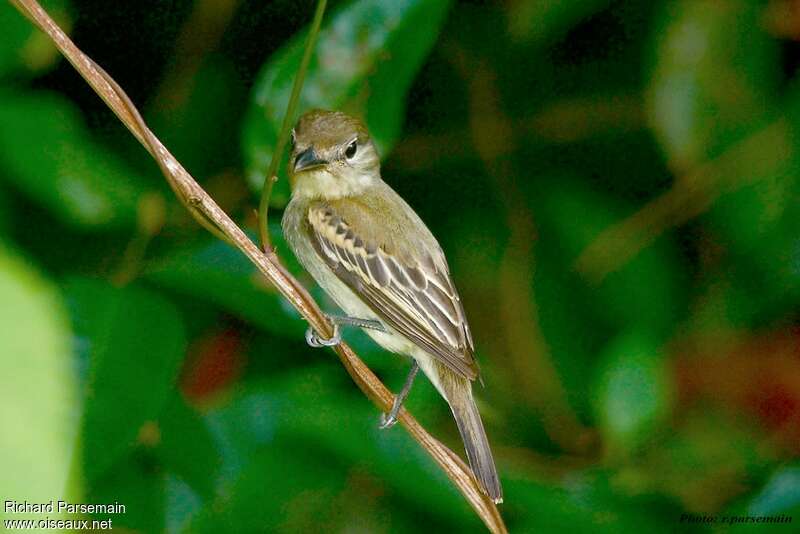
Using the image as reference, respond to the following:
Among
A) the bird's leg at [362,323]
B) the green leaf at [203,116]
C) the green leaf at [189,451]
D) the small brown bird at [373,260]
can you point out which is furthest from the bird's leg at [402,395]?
the green leaf at [203,116]

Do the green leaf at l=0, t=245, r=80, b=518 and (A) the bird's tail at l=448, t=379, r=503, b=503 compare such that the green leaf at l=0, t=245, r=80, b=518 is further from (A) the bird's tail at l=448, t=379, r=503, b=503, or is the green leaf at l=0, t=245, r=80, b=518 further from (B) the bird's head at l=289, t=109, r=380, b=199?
(B) the bird's head at l=289, t=109, r=380, b=199

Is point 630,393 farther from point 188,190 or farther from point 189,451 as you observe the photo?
point 188,190

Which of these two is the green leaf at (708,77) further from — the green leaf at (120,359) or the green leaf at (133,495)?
the green leaf at (133,495)

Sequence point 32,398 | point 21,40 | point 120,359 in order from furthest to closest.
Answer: point 21,40 → point 120,359 → point 32,398

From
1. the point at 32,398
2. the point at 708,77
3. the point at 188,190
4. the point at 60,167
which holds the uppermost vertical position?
the point at 708,77

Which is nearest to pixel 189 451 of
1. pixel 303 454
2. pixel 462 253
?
pixel 303 454

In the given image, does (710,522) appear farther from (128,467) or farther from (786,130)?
(128,467)

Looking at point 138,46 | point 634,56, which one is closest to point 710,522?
point 634,56
